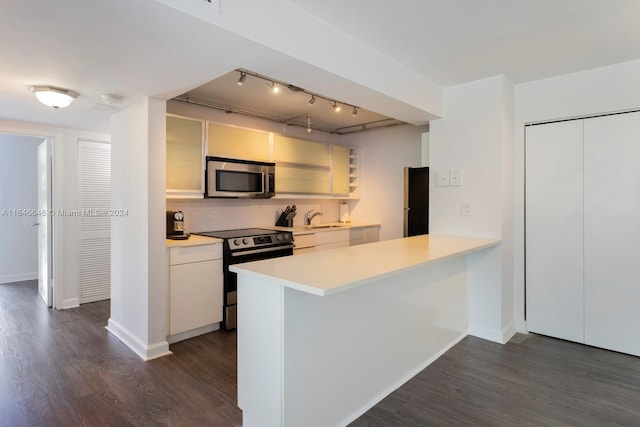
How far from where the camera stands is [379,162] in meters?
5.22

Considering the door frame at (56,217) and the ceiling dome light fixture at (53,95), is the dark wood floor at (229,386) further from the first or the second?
the ceiling dome light fixture at (53,95)

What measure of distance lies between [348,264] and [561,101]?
2.50 metres

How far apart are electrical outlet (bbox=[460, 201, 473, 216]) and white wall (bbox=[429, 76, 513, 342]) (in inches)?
1.1

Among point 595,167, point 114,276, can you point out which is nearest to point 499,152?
point 595,167

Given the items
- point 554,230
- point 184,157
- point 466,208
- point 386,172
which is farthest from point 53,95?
point 554,230

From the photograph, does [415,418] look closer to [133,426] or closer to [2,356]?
[133,426]

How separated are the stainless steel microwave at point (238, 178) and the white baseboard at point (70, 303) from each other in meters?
2.18

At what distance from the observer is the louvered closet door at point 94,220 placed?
14.0 feet

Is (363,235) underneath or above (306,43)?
underneath

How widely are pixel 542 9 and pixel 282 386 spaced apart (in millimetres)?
2420

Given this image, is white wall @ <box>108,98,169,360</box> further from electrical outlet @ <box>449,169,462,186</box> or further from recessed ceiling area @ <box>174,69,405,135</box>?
electrical outlet @ <box>449,169,462,186</box>

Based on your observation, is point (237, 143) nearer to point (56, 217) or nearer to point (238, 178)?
point (238, 178)

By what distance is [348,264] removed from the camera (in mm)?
1982

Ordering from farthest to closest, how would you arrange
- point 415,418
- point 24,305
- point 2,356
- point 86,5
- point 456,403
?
1. point 24,305
2. point 2,356
3. point 456,403
4. point 415,418
5. point 86,5
